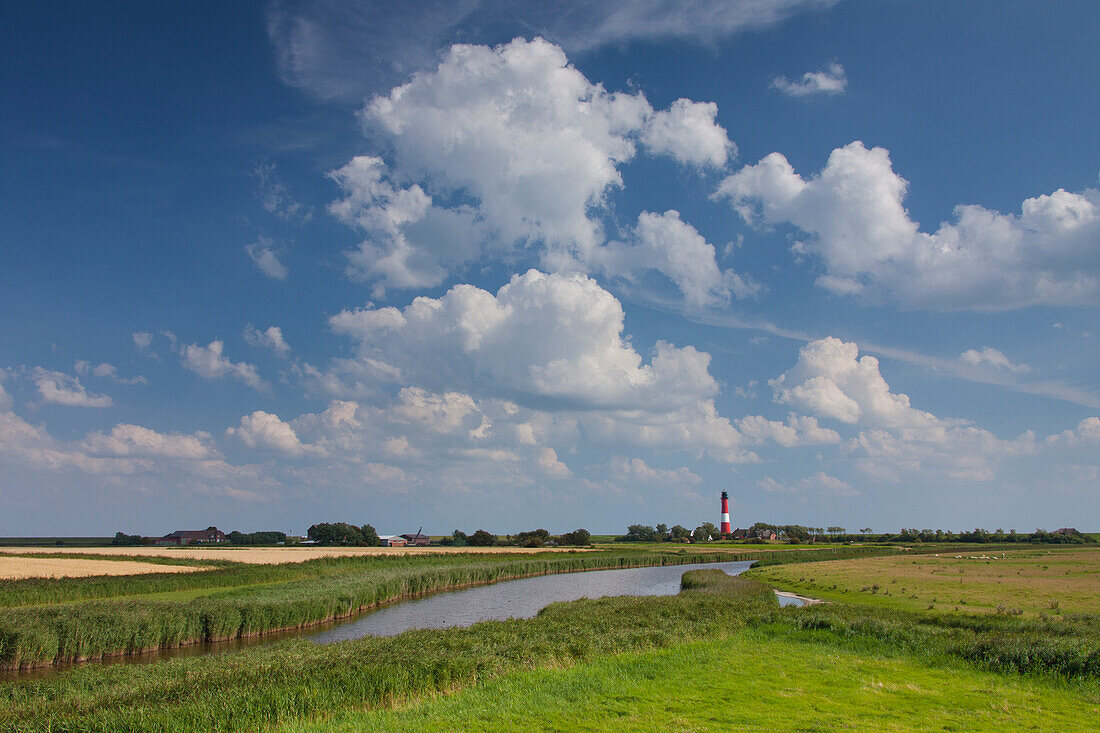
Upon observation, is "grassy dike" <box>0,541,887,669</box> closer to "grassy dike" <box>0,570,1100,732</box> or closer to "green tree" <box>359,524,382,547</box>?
"grassy dike" <box>0,570,1100,732</box>

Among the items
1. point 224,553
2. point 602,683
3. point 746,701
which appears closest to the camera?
point 746,701

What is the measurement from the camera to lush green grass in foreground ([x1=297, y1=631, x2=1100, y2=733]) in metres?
13.3

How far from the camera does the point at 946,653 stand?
20609 mm

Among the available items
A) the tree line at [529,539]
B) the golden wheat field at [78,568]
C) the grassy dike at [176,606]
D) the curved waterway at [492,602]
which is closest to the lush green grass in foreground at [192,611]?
the grassy dike at [176,606]

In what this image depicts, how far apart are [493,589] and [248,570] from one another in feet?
78.0

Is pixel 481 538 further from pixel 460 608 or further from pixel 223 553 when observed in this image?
pixel 460 608

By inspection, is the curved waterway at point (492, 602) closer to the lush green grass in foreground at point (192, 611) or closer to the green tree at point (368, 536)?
the lush green grass in foreground at point (192, 611)

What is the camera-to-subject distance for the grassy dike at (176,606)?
26422mm

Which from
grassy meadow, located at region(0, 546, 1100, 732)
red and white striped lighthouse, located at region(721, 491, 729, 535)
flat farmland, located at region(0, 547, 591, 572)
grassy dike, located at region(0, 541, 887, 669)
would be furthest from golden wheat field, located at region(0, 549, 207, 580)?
red and white striped lighthouse, located at region(721, 491, 729, 535)

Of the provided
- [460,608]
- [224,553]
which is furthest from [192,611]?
[224,553]

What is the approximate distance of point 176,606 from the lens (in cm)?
3250

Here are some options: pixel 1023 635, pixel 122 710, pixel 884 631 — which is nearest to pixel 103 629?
pixel 122 710

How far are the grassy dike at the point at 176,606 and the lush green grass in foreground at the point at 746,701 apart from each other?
19.9m

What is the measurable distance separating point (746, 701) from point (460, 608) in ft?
119
